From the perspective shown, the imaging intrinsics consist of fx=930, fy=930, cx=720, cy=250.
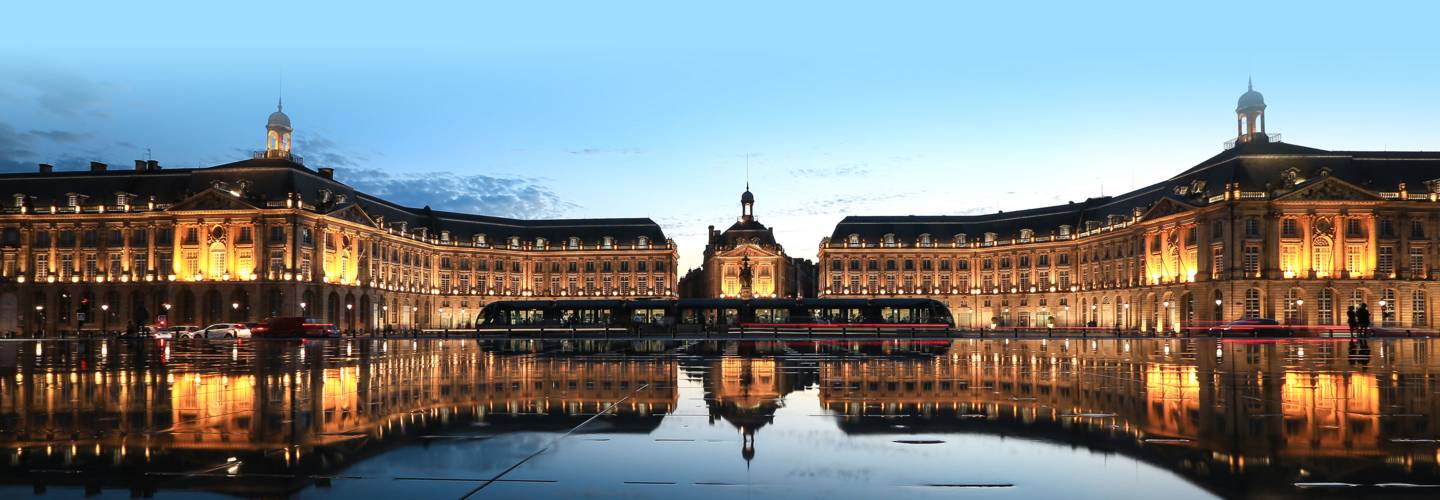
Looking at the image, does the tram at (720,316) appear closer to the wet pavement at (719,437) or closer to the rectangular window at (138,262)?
the rectangular window at (138,262)

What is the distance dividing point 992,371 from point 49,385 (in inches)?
763

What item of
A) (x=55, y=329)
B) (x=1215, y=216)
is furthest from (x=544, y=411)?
(x=55, y=329)

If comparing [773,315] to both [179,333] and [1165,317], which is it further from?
[179,333]

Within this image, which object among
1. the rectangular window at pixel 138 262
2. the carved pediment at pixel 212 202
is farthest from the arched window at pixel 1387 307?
the rectangular window at pixel 138 262

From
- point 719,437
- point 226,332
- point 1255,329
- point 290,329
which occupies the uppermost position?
point 719,437

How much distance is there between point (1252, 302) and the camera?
81812 millimetres

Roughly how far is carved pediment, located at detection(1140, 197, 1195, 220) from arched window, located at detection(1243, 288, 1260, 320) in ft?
30.7

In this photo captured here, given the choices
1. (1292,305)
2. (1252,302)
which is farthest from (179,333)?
(1292,305)

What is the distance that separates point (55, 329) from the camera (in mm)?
88500

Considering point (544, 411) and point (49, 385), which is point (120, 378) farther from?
point (544, 411)

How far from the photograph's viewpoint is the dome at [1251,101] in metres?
98.0

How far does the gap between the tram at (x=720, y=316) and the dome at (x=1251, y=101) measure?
1895 inches

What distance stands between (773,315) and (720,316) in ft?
14.8

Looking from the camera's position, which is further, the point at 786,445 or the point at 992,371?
the point at 992,371
